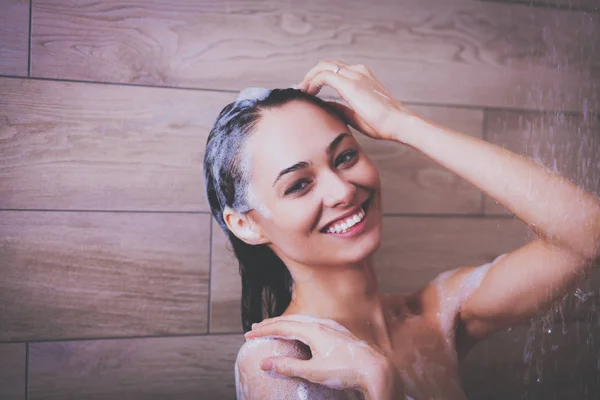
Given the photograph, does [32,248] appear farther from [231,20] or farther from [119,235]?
[231,20]

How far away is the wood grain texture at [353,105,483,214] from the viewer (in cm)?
163

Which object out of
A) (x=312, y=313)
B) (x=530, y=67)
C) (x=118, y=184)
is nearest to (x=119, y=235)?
(x=118, y=184)

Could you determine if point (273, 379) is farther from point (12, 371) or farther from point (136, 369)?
point (12, 371)

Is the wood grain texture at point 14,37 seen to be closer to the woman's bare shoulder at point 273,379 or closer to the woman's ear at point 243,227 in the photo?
the woman's ear at point 243,227

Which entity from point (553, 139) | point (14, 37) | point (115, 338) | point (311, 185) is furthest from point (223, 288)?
point (553, 139)

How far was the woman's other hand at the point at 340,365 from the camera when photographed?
3.36 feet

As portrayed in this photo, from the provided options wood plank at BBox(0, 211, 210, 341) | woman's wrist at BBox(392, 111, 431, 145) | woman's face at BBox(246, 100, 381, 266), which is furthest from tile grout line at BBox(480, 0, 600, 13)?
wood plank at BBox(0, 211, 210, 341)

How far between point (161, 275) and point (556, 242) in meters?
0.95

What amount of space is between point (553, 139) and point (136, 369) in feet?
4.54

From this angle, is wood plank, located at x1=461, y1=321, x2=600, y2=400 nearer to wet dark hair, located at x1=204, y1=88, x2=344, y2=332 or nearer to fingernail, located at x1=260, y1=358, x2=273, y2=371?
wet dark hair, located at x1=204, y1=88, x2=344, y2=332

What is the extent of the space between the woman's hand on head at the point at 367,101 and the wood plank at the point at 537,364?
89 cm

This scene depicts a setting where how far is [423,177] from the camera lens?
66.0 inches

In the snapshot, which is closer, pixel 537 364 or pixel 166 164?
pixel 166 164

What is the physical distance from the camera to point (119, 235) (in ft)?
4.83
